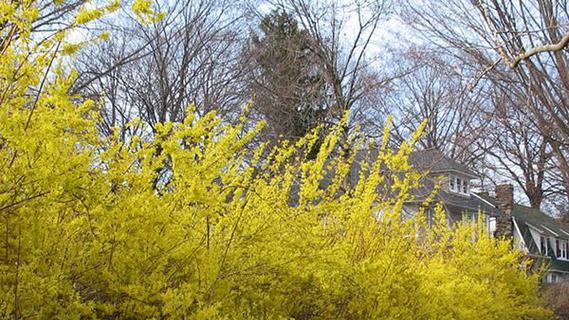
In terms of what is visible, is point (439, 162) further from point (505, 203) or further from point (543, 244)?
point (543, 244)

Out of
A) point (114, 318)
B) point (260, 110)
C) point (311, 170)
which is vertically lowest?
point (114, 318)

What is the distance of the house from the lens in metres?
23.0

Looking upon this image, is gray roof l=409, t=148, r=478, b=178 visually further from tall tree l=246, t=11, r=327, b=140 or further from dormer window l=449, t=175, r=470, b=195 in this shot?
tall tree l=246, t=11, r=327, b=140

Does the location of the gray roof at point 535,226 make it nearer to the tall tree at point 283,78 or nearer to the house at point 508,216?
the house at point 508,216

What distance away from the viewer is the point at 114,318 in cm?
287

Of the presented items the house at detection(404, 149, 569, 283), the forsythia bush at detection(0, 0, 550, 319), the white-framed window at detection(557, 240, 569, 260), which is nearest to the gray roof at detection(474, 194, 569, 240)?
the house at detection(404, 149, 569, 283)

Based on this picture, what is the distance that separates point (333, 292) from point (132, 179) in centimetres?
126

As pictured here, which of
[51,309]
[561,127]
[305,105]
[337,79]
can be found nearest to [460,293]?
[51,309]

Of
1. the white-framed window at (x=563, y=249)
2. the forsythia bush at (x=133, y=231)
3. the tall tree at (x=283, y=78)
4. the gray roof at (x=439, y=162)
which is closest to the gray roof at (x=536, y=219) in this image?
the white-framed window at (x=563, y=249)

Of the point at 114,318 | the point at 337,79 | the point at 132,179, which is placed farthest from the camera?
the point at 337,79

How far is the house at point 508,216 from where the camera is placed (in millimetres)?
23000

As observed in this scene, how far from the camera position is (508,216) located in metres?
24.4

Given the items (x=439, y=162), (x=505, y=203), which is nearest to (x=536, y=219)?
(x=505, y=203)

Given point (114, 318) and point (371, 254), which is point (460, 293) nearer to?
point (371, 254)
